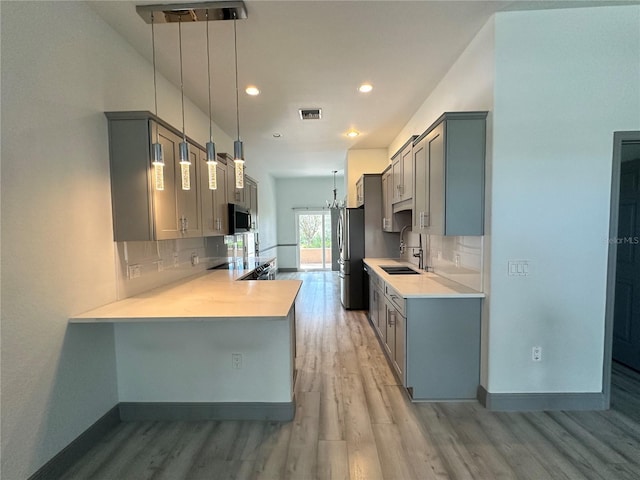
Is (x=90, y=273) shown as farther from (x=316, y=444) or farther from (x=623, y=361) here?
(x=623, y=361)

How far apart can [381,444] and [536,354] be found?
1.39 metres

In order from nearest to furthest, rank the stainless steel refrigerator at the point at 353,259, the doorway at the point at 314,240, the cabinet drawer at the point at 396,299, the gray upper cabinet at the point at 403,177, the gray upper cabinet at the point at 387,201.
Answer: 1. the cabinet drawer at the point at 396,299
2. the gray upper cabinet at the point at 403,177
3. the gray upper cabinet at the point at 387,201
4. the stainless steel refrigerator at the point at 353,259
5. the doorway at the point at 314,240

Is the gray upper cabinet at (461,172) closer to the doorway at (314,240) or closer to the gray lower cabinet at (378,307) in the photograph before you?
the gray lower cabinet at (378,307)

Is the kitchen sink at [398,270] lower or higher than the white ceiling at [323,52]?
lower

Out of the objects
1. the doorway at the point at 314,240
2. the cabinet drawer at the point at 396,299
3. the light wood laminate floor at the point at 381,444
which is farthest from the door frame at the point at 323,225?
the light wood laminate floor at the point at 381,444

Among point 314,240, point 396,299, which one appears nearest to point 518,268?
point 396,299

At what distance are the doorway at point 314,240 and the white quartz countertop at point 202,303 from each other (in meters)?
6.70

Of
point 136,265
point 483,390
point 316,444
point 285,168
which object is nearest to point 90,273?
point 136,265

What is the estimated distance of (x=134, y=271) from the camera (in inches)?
93.7

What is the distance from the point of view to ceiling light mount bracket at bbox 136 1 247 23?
194cm

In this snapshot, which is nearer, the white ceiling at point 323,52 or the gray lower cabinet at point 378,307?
the white ceiling at point 323,52

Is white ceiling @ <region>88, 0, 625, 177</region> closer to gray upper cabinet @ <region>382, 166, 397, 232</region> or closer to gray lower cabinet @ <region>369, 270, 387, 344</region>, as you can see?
gray upper cabinet @ <region>382, 166, 397, 232</region>

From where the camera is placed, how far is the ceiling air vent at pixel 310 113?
3.67m

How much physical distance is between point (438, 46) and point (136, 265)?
313 centimetres
